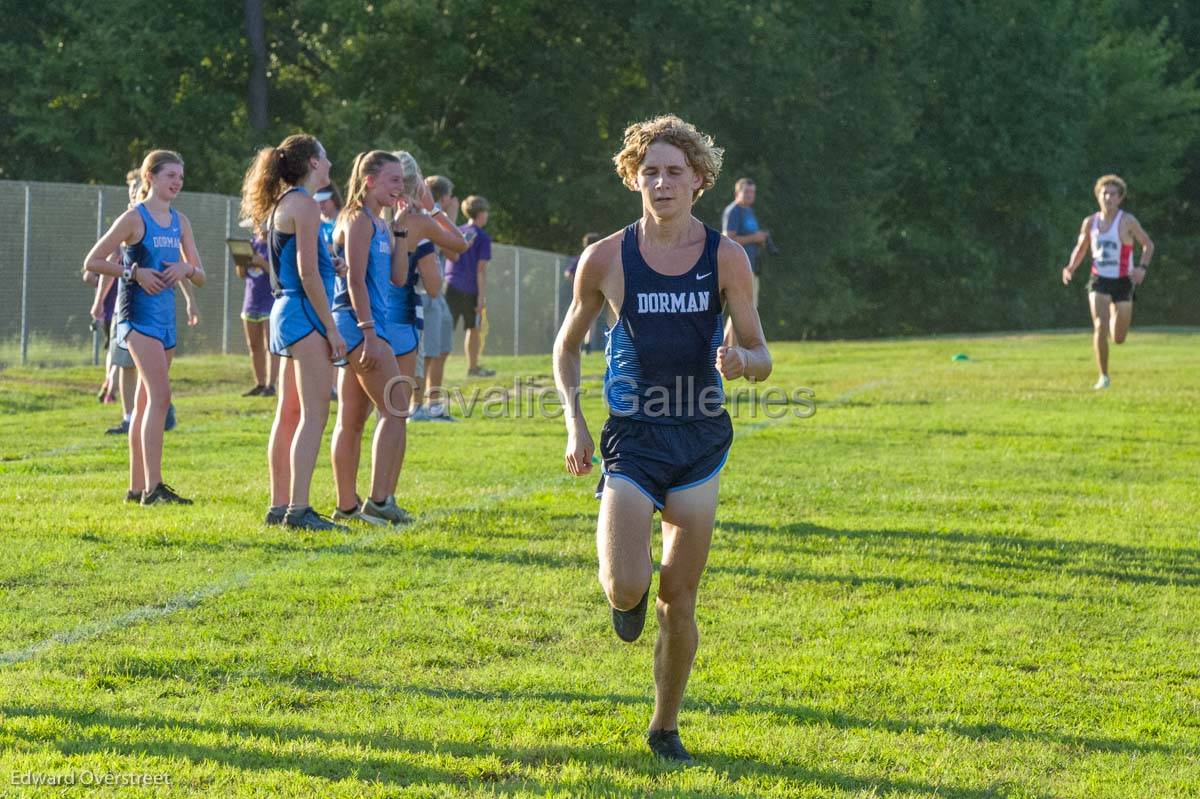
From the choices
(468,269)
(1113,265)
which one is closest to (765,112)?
(1113,265)

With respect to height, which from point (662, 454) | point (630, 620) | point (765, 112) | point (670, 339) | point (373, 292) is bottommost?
point (630, 620)

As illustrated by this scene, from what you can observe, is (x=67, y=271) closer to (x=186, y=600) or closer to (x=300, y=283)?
(x=300, y=283)

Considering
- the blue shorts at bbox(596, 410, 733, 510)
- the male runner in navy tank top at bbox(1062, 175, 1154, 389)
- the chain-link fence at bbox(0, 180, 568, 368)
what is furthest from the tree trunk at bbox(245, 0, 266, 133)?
the blue shorts at bbox(596, 410, 733, 510)

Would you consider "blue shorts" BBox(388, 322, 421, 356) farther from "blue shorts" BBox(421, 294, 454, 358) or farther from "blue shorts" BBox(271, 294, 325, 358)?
"blue shorts" BBox(421, 294, 454, 358)

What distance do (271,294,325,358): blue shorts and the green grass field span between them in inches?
41.1

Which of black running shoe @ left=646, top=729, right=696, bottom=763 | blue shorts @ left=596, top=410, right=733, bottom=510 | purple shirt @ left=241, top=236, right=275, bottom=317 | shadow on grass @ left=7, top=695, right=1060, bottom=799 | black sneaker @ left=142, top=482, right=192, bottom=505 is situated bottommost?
shadow on grass @ left=7, top=695, right=1060, bottom=799

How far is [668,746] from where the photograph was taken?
492cm

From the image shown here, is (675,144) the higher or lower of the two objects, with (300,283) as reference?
higher

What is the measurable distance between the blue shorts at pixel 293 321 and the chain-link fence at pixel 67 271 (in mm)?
13764

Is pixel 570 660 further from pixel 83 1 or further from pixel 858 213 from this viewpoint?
pixel 858 213

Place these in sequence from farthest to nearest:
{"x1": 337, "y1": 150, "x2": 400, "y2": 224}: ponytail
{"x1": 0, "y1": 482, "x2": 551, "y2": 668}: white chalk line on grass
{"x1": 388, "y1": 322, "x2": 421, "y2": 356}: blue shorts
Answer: {"x1": 388, "y1": 322, "x2": 421, "y2": 356}: blue shorts < {"x1": 337, "y1": 150, "x2": 400, "y2": 224}: ponytail < {"x1": 0, "y1": 482, "x2": 551, "y2": 668}: white chalk line on grass

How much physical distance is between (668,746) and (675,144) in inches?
73.4

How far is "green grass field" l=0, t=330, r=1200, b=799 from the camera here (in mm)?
4824

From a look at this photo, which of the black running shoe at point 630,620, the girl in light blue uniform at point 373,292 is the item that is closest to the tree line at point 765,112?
the girl in light blue uniform at point 373,292
